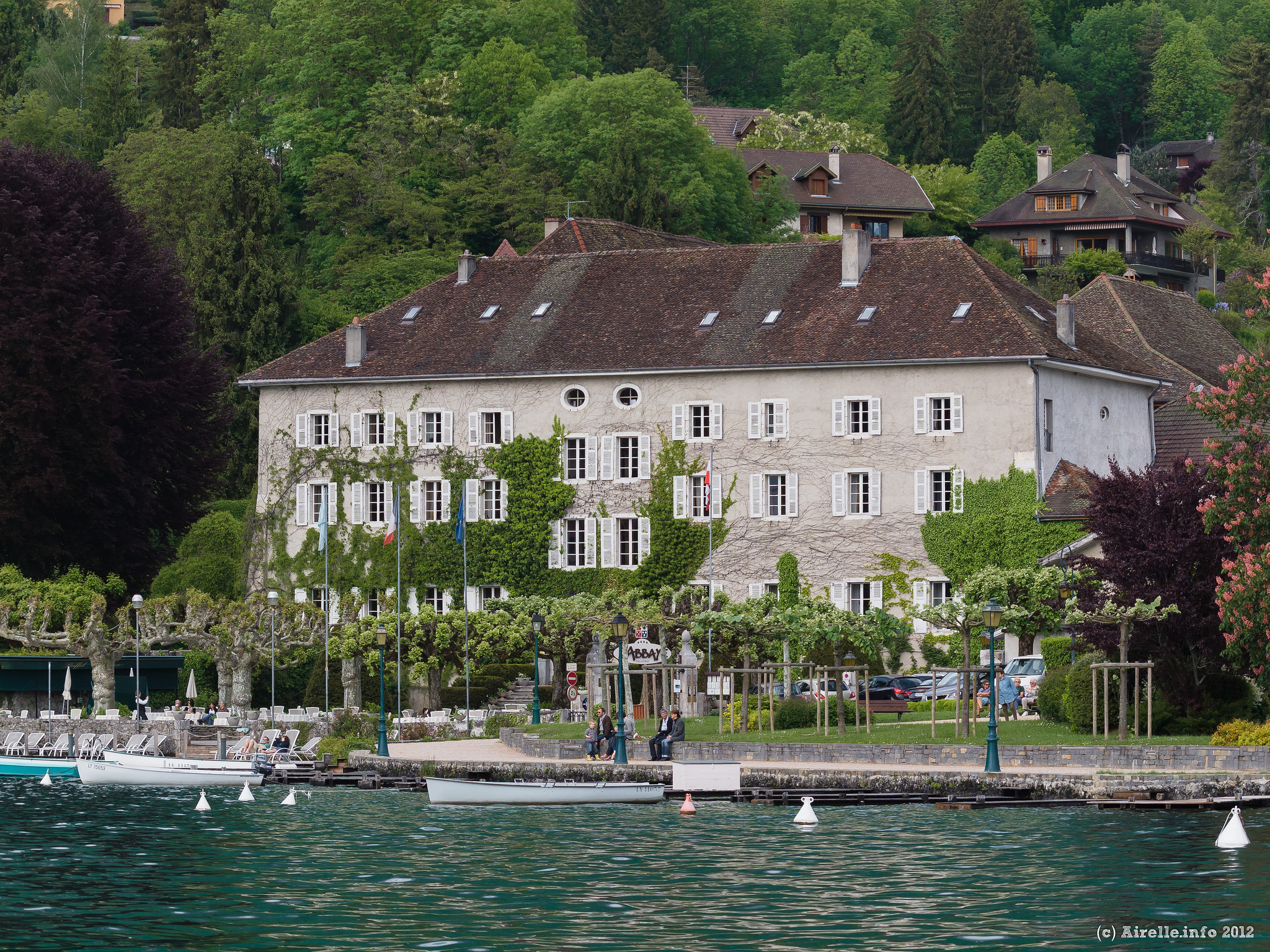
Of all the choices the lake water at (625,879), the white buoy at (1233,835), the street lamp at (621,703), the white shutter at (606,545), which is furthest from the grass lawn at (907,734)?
the white shutter at (606,545)

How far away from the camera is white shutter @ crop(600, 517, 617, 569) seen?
2913 inches

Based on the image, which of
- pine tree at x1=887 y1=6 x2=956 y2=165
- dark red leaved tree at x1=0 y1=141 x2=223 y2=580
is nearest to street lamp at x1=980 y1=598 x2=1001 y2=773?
dark red leaved tree at x1=0 y1=141 x2=223 y2=580

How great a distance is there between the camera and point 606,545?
243 ft

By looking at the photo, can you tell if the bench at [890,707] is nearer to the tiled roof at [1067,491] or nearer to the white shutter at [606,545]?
the tiled roof at [1067,491]

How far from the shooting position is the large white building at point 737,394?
70.6 metres

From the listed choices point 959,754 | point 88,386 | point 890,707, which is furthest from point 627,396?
point 959,754

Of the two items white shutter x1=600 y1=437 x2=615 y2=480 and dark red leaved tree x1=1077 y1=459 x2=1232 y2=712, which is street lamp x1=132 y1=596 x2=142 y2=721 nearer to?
white shutter x1=600 y1=437 x2=615 y2=480

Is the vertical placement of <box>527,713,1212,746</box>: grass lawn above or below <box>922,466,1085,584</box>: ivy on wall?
below

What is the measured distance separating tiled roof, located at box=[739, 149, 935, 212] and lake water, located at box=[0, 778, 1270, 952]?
8095 centimetres

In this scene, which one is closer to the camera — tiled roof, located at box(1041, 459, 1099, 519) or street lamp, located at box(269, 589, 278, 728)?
street lamp, located at box(269, 589, 278, 728)

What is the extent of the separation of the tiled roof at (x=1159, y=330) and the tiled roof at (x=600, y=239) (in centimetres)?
1480

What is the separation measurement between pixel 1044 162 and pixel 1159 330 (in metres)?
51.6

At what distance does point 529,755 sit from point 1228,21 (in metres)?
136

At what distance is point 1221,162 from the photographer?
141m
